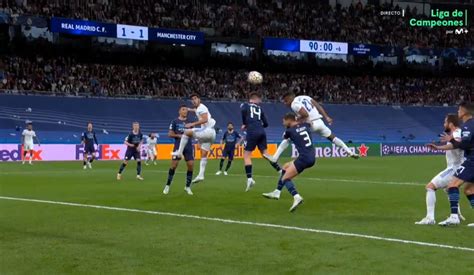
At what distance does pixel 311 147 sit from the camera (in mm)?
14625

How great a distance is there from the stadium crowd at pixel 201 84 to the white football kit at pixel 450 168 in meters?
42.2

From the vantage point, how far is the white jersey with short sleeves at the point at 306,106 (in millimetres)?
16469

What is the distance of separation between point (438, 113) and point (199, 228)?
64.0 metres

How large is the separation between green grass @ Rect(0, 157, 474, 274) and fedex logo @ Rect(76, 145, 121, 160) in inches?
997

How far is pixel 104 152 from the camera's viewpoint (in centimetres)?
4562

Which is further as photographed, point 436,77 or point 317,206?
point 436,77

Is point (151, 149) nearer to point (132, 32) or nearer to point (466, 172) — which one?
point (132, 32)

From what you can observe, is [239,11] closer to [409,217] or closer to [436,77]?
[436,77]

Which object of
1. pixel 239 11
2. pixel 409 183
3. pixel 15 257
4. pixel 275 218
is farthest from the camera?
pixel 239 11

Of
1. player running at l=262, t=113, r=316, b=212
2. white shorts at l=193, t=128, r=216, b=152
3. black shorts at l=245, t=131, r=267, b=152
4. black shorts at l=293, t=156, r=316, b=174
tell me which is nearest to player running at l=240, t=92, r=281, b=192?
black shorts at l=245, t=131, r=267, b=152

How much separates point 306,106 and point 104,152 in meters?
30.0

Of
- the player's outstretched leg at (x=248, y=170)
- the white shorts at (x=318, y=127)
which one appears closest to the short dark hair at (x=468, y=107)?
the white shorts at (x=318, y=127)

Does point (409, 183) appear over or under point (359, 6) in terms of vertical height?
under

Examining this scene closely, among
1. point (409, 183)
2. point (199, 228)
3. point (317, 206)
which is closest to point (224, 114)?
point (409, 183)
